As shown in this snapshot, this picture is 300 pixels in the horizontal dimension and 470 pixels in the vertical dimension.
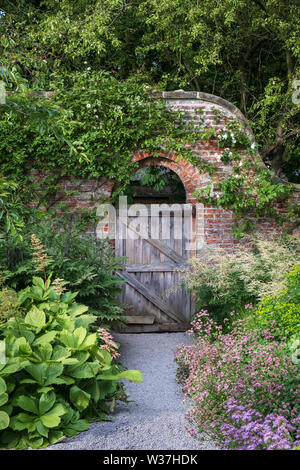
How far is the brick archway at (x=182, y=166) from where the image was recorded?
664 centimetres

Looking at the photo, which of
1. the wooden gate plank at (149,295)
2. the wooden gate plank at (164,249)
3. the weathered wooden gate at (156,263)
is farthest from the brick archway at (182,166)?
the wooden gate plank at (149,295)

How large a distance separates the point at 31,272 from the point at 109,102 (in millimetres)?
3067

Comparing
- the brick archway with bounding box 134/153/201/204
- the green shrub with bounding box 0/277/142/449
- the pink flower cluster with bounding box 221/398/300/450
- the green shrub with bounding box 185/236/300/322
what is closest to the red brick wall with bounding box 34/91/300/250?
the brick archway with bounding box 134/153/201/204

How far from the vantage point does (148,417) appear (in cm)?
354

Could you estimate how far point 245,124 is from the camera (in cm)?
673

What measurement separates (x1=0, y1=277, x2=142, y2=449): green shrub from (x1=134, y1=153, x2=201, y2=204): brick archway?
3.34 meters

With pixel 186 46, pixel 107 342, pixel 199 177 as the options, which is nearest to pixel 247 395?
pixel 107 342

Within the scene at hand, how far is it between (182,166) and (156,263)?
1632 mm

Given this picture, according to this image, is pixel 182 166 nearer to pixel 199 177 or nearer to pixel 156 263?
pixel 199 177

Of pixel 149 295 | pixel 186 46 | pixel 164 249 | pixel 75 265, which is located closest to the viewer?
pixel 75 265

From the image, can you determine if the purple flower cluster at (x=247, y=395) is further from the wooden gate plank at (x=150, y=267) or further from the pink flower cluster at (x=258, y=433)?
the wooden gate plank at (x=150, y=267)

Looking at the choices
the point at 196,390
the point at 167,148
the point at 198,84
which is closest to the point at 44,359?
the point at 196,390

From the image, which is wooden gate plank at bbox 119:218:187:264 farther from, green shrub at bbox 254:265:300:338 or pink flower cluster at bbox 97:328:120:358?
Answer: pink flower cluster at bbox 97:328:120:358

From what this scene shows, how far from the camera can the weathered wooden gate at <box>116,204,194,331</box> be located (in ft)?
22.8
